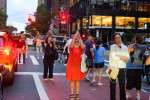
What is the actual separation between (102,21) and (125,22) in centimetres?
483

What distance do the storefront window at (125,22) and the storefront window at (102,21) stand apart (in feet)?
5.62

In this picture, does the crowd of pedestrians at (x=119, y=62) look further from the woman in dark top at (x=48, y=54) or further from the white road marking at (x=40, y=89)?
the woman in dark top at (x=48, y=54)

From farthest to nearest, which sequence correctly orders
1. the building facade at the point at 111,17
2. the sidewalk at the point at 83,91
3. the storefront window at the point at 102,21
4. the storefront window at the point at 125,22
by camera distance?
the storefront window at the point at 125,22, the storefront window at the point at 102,21, the building facade at the point at 111,17, the sidewalk at the point at 83,91

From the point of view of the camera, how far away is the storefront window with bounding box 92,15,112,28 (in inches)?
1908

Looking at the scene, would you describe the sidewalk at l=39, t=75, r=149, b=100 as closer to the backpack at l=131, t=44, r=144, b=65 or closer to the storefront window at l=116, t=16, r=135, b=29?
the backpack at l=131, t=44, r=144, b=65

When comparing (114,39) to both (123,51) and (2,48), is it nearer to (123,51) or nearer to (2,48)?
(123,51)

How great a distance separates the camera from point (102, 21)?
48.8 m

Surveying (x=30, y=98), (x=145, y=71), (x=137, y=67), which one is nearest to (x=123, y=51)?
(x=137, y=67)

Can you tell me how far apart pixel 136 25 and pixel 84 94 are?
44.7m

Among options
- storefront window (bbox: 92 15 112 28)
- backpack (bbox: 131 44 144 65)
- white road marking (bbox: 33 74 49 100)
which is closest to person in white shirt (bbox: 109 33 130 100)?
backpack (bbox: 131 44 144 65)

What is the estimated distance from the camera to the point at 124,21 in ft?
164

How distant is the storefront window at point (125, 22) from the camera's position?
49.7 metres

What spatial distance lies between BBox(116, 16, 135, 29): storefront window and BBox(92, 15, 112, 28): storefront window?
1.71 m

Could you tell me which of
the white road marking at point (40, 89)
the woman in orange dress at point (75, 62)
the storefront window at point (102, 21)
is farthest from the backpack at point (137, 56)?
the storefront window at point (102, 21)
